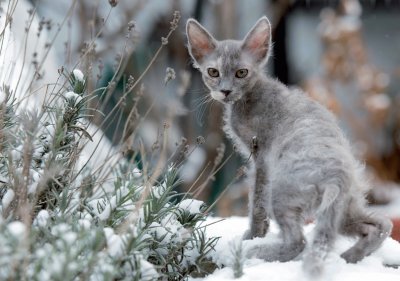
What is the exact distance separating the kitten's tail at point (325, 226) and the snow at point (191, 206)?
2.35 ft

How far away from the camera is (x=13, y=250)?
8.40ft

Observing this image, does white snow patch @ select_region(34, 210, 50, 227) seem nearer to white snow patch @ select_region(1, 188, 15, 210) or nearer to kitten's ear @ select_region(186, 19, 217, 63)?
white snow patch @ select_region(1, 188, 15, 210)

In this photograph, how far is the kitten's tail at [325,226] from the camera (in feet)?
9.97

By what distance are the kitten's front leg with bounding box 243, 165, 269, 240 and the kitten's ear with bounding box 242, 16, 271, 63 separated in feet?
2.22

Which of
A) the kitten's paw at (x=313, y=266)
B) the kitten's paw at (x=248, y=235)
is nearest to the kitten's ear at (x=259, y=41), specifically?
the kitten's paw at (x=248, y=235)

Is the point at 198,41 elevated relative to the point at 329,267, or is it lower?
elevated

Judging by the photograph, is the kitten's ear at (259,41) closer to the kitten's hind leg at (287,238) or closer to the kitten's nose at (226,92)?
the kitten's nose at (226,92)

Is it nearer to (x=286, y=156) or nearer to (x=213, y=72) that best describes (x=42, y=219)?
(x=286, y=156)

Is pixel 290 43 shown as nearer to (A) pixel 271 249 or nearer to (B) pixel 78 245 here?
(A) pixel 271 249

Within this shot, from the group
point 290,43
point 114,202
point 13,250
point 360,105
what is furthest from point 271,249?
point 290,43

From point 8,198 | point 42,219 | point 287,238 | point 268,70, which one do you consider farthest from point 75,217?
point 268,70

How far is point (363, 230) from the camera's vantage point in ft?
11.5

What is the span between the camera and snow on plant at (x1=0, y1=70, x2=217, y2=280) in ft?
8.62

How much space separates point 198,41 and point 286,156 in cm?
106
